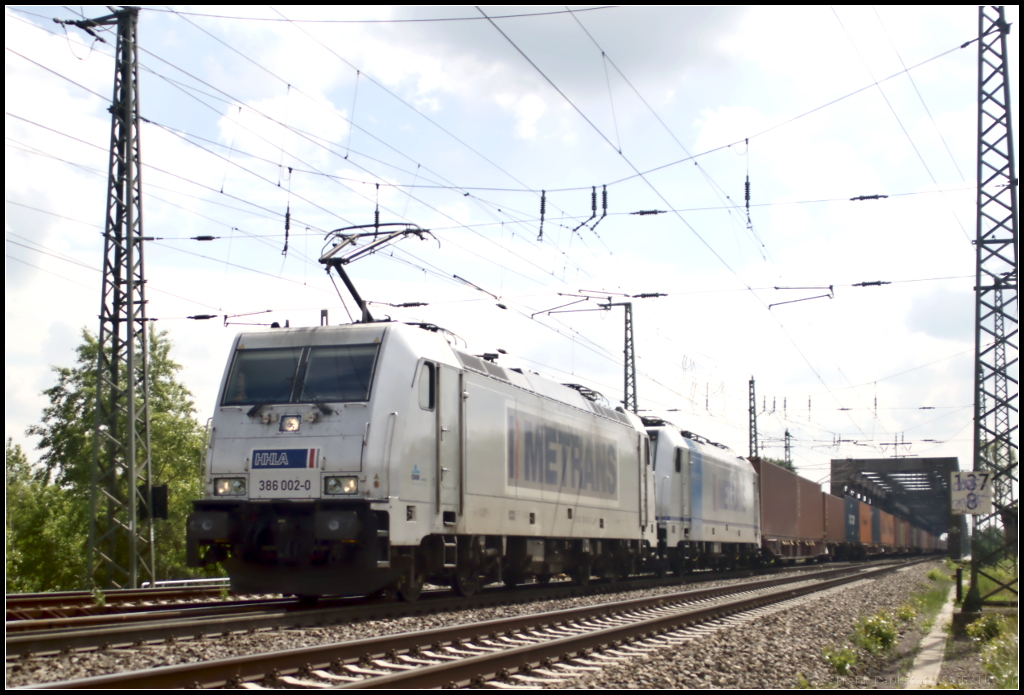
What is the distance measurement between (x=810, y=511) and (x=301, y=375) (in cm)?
3095

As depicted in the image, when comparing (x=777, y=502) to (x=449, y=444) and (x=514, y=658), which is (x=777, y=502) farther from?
(x=514, y=658)

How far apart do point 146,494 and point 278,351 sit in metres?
8.33

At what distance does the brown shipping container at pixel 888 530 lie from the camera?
190 ft

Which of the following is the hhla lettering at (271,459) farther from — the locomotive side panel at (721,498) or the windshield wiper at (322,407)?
the locomotive side panel at (721,498)

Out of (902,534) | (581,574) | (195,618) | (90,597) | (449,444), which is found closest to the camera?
(195,618)

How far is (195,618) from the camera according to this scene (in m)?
11.1

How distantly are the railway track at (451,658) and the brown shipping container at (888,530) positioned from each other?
48761mm

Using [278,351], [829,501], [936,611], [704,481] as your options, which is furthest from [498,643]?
[829,501]

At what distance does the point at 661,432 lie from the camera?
25047mm

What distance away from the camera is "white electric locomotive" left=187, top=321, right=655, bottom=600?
1205cm

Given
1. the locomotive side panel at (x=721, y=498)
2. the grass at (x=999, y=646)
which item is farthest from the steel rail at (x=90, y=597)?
the locomotive side panel at (x=721, y=498)

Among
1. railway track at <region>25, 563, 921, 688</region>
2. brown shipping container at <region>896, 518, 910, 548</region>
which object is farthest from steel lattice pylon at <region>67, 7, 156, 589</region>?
brown shipping container at <region>896, 518, 910, 548</region>

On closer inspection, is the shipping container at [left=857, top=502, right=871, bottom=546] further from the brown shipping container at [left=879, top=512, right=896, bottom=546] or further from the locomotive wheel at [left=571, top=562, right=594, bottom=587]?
the locomotive wheel at [left=571, top=562, right=594, bottom=587]

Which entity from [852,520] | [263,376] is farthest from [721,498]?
[852,520]
